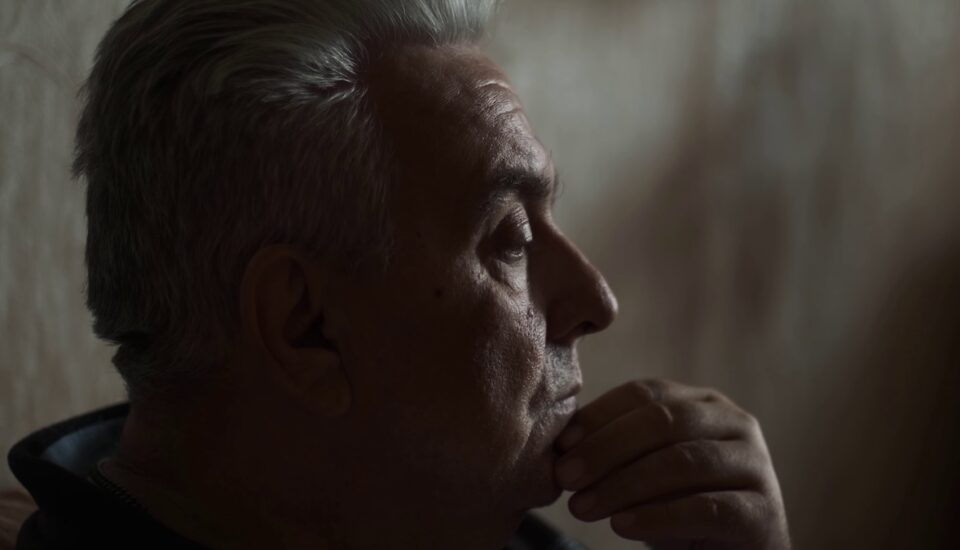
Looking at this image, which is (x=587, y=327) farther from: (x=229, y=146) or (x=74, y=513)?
(x=74, y=513)

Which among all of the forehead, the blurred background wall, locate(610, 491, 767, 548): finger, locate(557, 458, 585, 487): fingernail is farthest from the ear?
the blurred background wall

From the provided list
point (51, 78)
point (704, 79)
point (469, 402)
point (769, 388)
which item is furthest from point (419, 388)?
point (769, 388)

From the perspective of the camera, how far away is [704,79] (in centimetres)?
205

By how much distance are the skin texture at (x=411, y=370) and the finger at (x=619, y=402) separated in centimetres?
5

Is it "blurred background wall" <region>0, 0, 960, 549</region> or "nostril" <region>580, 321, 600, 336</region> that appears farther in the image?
"blurred background wall" <region>0, 0, 960, 549</region>

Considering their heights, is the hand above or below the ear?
below

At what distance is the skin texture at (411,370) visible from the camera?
1051 mm

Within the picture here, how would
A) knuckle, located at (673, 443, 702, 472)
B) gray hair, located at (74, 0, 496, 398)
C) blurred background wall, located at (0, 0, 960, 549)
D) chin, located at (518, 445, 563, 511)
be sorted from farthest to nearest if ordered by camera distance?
1. blurred background wall, located at (0, 0, 960, 549)
2. knuckle, located at (673, 443, 702, 472)
3. chin, located at (518, 445, 563, 511)
4. gray hair, located at (74, 0, 496, 398)

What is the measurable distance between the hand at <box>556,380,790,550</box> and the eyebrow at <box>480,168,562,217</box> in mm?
245

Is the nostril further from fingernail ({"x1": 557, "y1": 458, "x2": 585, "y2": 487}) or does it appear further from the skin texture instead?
fingernail ({"x1": 557, "y1": 458, "x2": 585, "y2": 487})

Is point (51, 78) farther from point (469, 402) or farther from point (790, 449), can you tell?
point (790, 449)

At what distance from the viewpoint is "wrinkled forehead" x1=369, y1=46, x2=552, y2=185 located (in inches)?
41.4

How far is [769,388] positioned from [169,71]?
59.7 inches

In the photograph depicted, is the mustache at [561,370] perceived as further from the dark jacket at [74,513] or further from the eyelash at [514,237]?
the dark jacket at [74,513]
